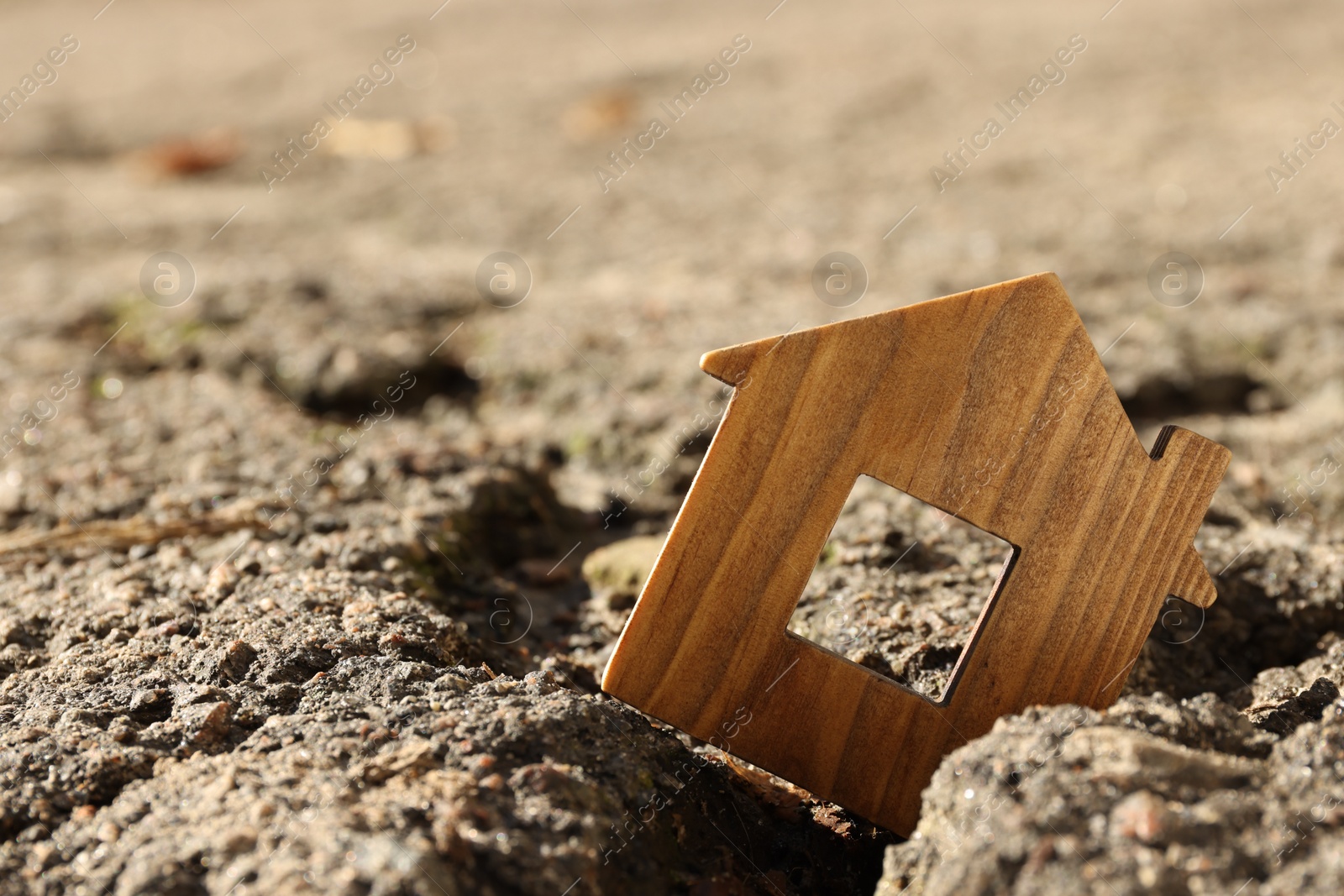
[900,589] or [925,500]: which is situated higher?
[925,500]

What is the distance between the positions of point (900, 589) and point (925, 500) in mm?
631

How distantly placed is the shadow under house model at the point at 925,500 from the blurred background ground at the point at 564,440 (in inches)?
7.0

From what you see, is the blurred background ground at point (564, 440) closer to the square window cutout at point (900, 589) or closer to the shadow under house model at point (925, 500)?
the square window cutout at point (900, 589)

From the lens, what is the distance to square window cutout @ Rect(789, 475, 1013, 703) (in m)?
1.97

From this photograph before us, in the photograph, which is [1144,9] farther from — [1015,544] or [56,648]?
[56,648]

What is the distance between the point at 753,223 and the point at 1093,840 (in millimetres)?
4010

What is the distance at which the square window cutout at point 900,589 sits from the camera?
1.97 m

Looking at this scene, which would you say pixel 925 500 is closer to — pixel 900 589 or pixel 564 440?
pixel 900 589

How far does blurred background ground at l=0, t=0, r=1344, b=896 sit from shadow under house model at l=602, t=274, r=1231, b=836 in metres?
0.18

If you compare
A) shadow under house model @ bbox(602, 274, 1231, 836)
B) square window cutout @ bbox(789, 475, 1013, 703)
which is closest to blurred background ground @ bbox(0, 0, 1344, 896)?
square window cutout @ bbox(789, 475, 1013, 703)

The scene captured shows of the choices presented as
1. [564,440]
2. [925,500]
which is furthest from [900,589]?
[564,440]

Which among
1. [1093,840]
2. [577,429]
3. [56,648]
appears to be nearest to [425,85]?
[577,429]

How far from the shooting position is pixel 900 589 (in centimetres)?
220

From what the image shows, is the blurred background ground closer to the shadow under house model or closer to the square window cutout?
the square window cutout
